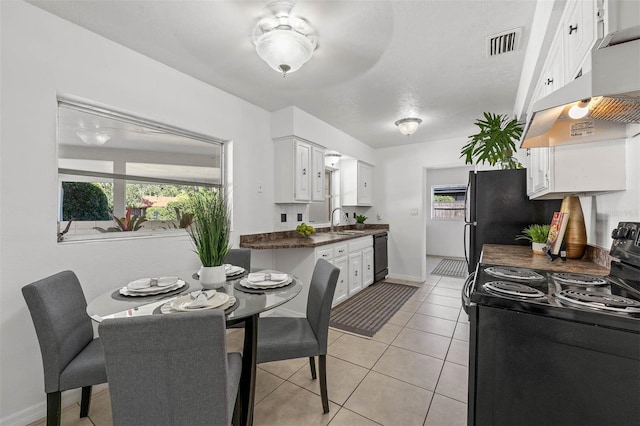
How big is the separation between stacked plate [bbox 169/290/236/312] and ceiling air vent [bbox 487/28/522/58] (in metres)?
2.49

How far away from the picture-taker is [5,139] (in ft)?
5.17

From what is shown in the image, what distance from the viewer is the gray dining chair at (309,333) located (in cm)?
158

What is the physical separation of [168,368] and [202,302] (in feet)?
1.10

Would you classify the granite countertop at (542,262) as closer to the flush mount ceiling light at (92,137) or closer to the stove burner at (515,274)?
the stove burner at (515,274)

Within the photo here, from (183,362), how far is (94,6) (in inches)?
85.7

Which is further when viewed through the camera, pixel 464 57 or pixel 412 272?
pixel 412 272

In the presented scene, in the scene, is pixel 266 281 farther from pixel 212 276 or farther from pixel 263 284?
pixel 212 276

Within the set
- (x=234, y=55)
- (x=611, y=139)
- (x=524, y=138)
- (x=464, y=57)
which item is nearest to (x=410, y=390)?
(x=524, y=138)

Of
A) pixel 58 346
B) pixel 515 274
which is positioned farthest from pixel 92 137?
pixel 515 274

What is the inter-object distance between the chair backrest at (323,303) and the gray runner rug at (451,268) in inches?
166

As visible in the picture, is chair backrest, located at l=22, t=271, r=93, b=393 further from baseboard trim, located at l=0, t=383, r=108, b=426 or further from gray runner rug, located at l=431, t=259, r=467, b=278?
gray runner rug, located at l=431, t=259, r=467, b=278

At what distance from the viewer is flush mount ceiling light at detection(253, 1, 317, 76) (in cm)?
175

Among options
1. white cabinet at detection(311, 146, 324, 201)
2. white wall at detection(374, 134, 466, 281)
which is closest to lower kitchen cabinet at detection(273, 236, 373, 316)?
white cabinet at detection(311, 146, 324, 201)

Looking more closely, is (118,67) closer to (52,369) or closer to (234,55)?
(234,55)
